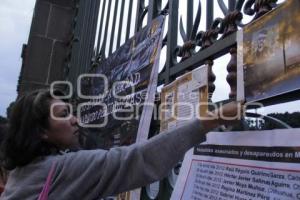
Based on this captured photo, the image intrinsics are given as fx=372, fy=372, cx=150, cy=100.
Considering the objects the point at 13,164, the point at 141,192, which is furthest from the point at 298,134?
the point at 141,192

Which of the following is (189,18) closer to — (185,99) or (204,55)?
(204,55)

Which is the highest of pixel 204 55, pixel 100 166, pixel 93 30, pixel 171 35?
pixel 93 30

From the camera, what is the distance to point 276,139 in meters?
0.76

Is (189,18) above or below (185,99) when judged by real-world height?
above

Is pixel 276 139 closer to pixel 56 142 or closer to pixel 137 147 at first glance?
pixel 137 147

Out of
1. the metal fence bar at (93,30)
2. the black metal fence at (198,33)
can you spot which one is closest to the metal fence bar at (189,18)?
the black metal fence at (198,33)

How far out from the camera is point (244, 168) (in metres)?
0.82

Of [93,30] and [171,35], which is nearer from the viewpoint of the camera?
[171,35]

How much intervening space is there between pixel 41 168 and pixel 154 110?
25.4 inches

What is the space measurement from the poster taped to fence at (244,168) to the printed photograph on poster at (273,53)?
128 mm

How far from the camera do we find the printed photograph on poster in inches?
32.7

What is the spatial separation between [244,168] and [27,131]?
59cm

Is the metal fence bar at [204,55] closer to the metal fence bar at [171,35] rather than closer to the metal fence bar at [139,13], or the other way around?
the metal fence bar at [171,35]

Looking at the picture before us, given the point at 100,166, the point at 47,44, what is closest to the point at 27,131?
the point at 100,166
